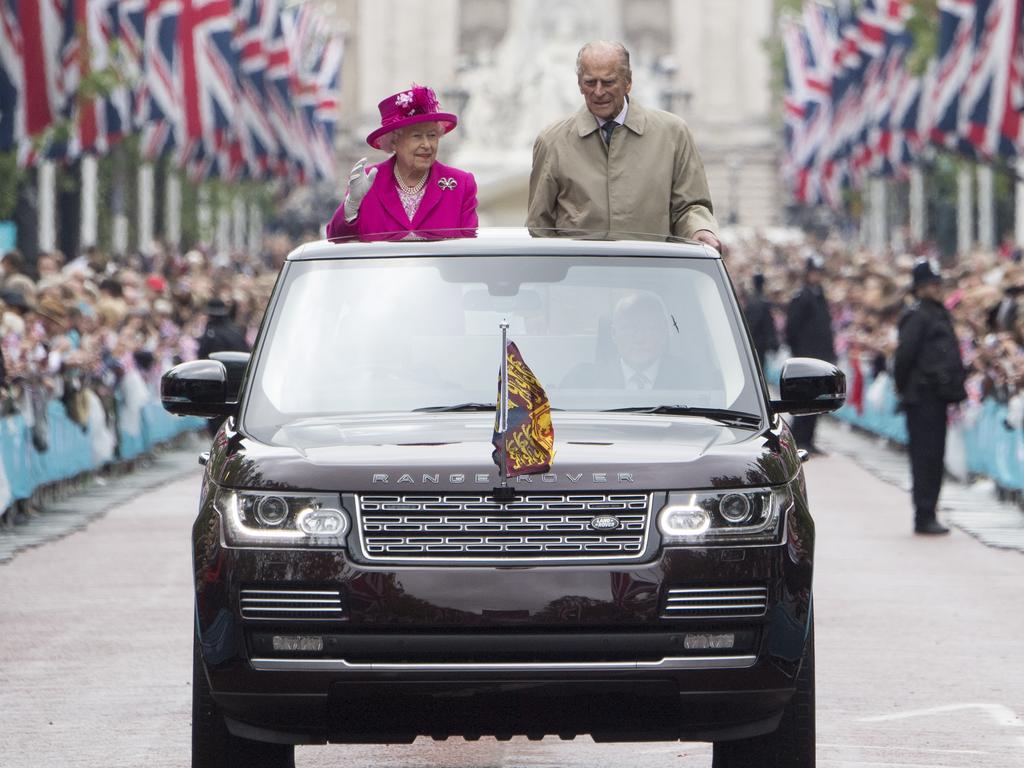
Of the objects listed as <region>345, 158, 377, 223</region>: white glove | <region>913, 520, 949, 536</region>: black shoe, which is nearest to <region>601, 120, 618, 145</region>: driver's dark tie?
<region>345, 158, 377, 223</region>: white glove

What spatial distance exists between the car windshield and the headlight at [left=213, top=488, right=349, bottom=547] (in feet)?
1.78

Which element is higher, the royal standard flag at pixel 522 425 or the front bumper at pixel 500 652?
the royal standard flag at pixel 522 425

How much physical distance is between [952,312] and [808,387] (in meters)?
19.2

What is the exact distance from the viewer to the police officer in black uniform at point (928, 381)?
18.1 m

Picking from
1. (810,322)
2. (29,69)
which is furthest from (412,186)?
(29,69)

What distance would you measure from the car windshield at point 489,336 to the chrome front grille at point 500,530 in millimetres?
737

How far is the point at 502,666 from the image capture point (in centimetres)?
688

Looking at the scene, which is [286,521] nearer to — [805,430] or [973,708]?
[973,708]

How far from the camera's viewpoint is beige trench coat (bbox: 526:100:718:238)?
10.1 meters

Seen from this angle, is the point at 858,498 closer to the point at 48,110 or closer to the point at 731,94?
the point at 48,110

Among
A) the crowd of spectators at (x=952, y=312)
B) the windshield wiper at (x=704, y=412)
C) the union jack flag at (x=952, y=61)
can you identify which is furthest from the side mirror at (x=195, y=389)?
the union jack flag at (x=952, y=61)

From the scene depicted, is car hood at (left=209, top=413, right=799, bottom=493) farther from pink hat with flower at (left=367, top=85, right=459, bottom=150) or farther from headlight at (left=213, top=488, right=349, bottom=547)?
Result: pink hat with flower at (left=367, top=85, right=459, bottom=150)

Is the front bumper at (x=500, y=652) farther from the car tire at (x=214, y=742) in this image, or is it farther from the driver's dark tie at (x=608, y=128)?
the driver's dark tie at (x=608, y=128)

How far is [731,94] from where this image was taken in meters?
133
